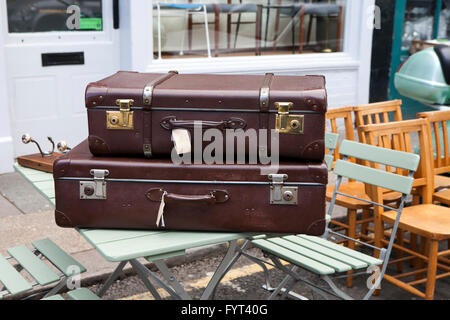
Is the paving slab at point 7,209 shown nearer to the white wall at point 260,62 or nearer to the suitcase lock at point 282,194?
the white wall at point 260,62

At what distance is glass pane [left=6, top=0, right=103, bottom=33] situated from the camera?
5953mm

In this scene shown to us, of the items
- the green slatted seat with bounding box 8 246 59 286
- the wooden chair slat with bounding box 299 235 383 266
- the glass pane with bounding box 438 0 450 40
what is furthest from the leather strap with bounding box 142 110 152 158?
the glass pane with bounding box 438 0 450 40

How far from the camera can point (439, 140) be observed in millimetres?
4562

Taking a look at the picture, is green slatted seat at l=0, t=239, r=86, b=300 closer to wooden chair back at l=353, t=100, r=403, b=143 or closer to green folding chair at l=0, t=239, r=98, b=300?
green folding chair at l=0, t=239, r=98, b=300

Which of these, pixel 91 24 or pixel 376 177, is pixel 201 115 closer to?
pixel 376 177

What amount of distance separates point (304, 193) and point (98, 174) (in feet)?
2.73

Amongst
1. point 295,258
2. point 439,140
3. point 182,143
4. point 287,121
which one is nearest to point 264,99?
point 287,121

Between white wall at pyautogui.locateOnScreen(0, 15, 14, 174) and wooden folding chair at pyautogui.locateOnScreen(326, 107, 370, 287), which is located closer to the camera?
wooden folding chair at pyautogui.locateOnScreen(326, 107, 370, 287)

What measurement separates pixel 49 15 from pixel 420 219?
412cm

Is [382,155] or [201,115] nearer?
[201,115]

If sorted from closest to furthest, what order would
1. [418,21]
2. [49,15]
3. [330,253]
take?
[330,253] < [49,15] < [418,21]

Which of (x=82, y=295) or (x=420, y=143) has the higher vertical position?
(x=420, y=143)

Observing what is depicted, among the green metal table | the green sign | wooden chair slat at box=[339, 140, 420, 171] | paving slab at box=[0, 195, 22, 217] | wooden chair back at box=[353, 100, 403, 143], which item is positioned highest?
the green sign

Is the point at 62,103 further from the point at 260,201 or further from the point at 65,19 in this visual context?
the point at 260,201
